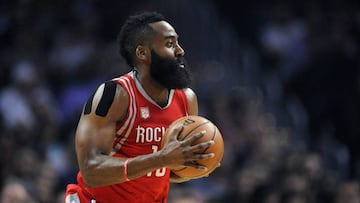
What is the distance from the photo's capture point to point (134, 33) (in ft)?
22.1

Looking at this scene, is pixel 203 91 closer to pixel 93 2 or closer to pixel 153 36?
pixel 93 2

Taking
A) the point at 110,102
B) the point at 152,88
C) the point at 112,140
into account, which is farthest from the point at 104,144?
the point at 152,88

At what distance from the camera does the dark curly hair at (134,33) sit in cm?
667

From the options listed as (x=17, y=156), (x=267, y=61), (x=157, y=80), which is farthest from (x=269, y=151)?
(x=157, y=80)

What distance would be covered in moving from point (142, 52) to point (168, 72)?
0.89 ft

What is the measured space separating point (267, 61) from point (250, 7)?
133 centimetres

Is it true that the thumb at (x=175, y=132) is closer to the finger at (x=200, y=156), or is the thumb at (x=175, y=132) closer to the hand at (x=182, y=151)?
the hand at (x=182, y=151)

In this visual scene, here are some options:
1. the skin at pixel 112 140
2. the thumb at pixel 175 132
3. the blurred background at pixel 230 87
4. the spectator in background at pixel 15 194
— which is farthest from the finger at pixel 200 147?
the spectator in background at pixel 15 194

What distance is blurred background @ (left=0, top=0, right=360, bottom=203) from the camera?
1086cm

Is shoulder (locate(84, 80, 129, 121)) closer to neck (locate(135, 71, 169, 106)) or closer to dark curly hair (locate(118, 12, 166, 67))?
neck (locate(135, 71, 169, 106))

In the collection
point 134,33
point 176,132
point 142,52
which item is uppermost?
point 134,33

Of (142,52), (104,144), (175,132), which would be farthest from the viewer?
(142,52)

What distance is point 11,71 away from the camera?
1312 cm

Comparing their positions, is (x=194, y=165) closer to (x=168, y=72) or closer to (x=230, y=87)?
(x=168, y=72)
